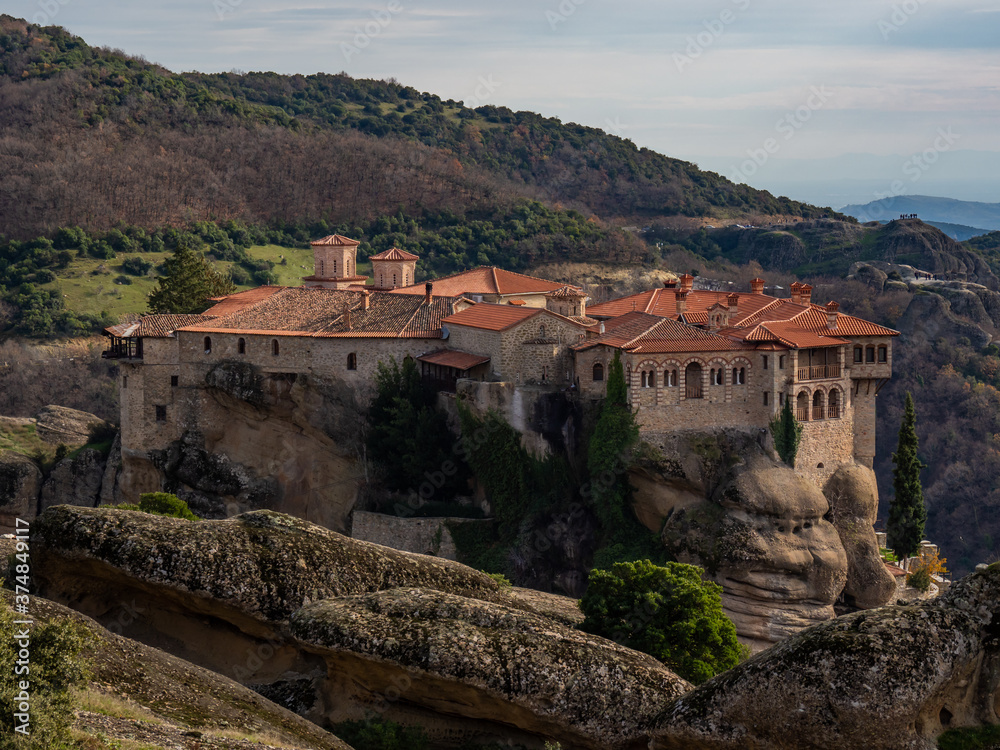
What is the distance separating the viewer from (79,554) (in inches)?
966

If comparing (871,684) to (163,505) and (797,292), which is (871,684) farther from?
(797,292)

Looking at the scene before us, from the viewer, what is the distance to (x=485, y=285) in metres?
61.1

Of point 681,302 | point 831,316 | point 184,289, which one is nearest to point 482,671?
point 831,316

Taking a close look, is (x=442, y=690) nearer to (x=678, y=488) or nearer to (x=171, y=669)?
(x=171, y=669)

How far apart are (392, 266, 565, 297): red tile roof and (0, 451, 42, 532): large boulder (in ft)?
65.9

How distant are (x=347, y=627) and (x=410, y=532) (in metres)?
28.2

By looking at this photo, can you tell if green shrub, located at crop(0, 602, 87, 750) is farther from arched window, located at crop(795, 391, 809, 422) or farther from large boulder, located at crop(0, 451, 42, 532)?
large boulder, located at crop(0, 451, 42, 532)

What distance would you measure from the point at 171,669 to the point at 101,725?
3.29 meters

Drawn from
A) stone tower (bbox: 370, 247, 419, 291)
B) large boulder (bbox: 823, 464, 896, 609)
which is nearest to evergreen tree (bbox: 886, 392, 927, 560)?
large boulder (bbox: 823, 464, 896, 609)

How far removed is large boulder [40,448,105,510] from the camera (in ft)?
196

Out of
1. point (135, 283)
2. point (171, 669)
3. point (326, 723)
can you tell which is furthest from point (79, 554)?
point (135, 283)

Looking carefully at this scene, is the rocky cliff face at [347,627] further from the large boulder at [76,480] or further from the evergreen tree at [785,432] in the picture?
the large boulder at [76,480]

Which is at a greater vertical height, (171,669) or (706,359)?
(706,359)

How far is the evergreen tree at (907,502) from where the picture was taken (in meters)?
56.1
